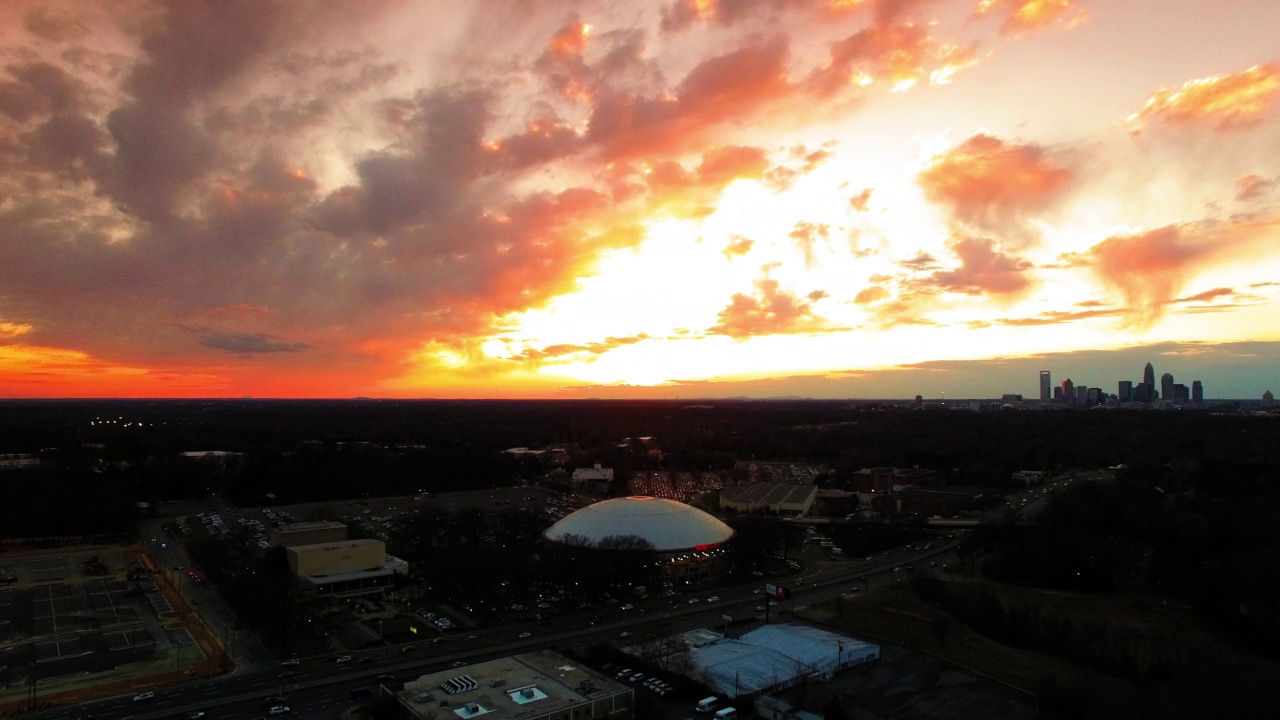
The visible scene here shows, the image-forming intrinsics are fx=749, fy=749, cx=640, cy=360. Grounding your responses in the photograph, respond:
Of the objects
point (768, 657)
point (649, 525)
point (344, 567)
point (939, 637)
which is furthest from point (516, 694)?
point (649, 525)

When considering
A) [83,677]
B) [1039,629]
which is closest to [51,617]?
[83,677]

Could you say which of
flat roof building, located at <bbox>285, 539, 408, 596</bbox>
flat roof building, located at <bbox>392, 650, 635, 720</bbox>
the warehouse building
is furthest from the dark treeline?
the warehouse building

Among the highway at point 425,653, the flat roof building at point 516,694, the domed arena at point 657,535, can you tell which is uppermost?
the domed arena at point 657,535

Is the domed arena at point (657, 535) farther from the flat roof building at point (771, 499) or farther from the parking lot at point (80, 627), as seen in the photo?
the parking lot at point (80, 627)

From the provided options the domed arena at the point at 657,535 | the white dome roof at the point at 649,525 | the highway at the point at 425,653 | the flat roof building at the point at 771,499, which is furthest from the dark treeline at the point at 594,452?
the highway at the point at 425,653

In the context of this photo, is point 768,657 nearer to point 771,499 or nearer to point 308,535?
point 308,535

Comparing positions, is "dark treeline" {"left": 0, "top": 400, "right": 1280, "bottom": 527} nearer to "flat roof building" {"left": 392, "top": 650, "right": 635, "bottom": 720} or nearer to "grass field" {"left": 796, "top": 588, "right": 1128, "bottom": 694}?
"grass field" {"left": 796, "top": 588, "right": 1128, "bottom": 694}

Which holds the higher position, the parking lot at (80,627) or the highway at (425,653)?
the parking lot at (80,627)
